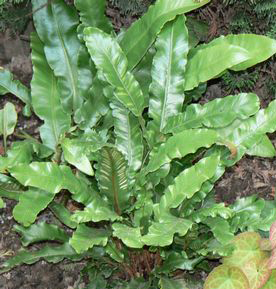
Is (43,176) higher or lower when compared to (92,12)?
lower

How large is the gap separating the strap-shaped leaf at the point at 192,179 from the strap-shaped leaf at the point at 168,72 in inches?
13.2

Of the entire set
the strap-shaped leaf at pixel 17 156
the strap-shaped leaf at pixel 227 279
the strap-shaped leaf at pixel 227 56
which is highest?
the strap-shaped leaf at pixel 227 56

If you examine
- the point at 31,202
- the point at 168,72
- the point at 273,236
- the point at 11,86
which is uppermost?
the point at 168,72

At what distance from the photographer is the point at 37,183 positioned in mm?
2061

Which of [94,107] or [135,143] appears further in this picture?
[94,107]

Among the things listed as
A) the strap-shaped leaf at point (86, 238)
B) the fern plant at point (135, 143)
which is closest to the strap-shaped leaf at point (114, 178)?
the fern plant at point (135, 143)

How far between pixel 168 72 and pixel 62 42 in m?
0.61

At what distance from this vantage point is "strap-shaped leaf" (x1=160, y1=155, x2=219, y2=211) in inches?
82.3

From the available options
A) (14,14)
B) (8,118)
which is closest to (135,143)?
(8,118)

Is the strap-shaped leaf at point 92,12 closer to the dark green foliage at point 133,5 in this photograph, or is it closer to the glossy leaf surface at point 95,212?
the dark green foliage at point 133,5

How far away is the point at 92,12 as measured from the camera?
8.30 feet

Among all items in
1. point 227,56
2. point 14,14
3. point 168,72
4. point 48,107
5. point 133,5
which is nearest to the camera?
point 227,56

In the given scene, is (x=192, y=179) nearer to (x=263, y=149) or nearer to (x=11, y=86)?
(x=263, y=149)

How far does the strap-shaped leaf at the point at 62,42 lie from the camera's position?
2666mm
